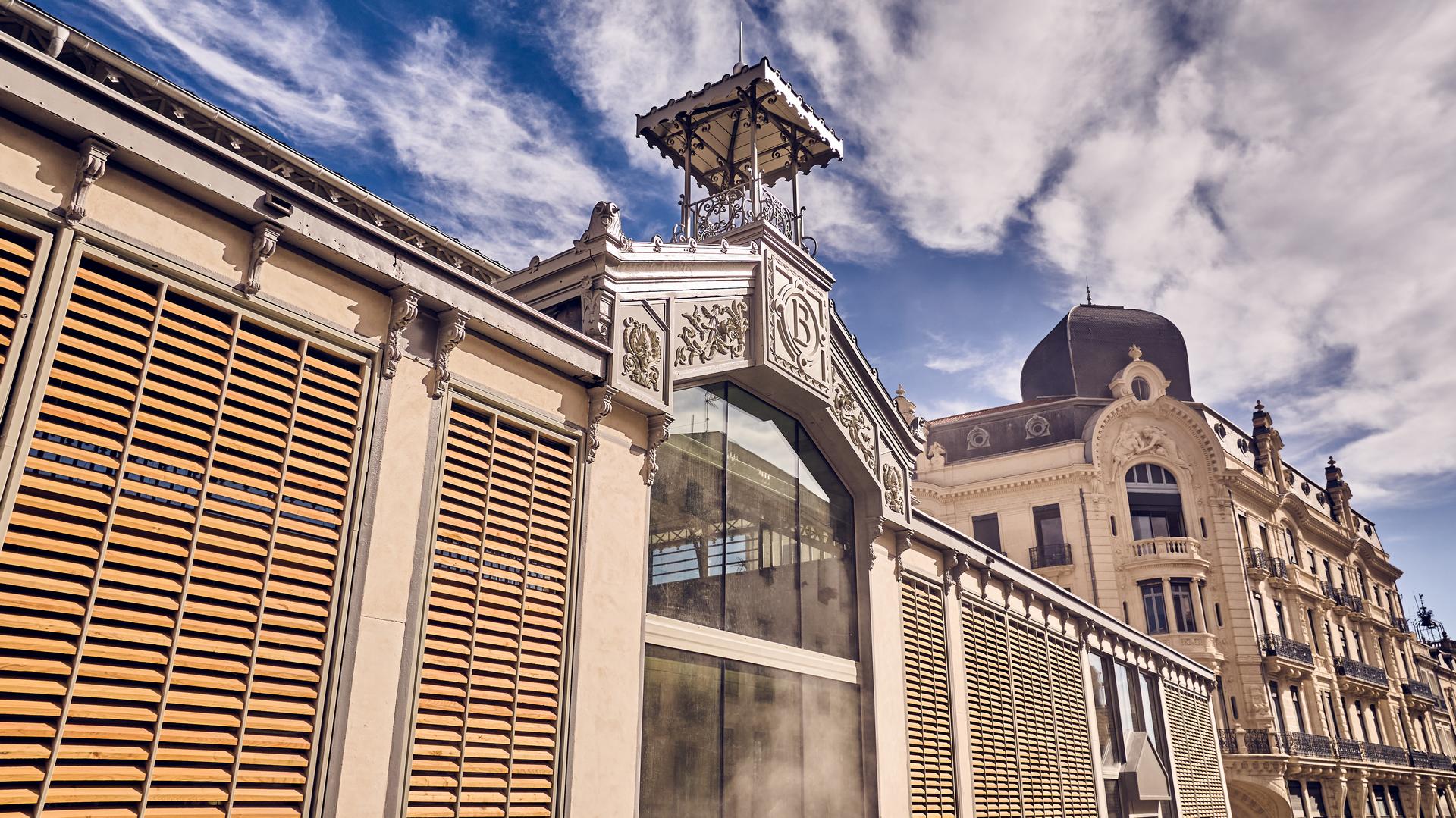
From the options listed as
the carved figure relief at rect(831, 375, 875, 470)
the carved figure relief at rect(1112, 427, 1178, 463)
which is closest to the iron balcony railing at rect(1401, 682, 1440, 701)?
the carved figure relief at rect(1112, 427, 1178, 463)

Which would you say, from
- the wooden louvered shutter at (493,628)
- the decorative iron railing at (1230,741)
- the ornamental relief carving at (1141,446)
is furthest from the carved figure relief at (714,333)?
the decorative iron railing at (1230,741)

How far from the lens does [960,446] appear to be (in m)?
46.5

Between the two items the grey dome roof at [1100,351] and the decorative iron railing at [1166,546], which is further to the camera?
the grey dome roof at [1100,351]

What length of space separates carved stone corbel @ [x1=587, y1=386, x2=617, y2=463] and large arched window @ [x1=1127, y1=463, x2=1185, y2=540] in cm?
3686

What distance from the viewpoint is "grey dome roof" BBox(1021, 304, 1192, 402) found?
158 ft

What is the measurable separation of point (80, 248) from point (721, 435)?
797 cm

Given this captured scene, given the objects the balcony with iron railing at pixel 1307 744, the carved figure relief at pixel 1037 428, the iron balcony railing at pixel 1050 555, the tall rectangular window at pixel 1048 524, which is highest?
the carved figure relief at pixel 1037 428

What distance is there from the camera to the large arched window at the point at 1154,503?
139 ft

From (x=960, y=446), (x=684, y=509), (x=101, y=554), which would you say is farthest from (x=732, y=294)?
(x=960, y=446)

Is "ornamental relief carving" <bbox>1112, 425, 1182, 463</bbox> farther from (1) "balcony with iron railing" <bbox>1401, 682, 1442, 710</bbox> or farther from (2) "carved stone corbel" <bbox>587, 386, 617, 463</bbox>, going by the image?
(2) "carved stone corbel" <bbox>587, 386, 617, 463</bbox>

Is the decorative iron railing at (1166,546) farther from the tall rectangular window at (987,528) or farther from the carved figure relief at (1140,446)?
the tall rectangular window at (987,528)

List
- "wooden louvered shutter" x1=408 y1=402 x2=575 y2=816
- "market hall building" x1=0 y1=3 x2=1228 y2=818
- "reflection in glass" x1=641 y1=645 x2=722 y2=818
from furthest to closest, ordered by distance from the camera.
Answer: "reflection in glass" x1=641 y1=645 x2=722 y2=818
"wooden louvered shutter" x1=408 y1=402 x2=575 y2=816
"market hall building" x1=0 y1=3 x2=1228 y2=818

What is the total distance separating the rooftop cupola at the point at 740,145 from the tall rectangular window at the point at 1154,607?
30.3 meters

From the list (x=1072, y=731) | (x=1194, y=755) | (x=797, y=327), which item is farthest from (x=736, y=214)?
(x=1194, y=755)
